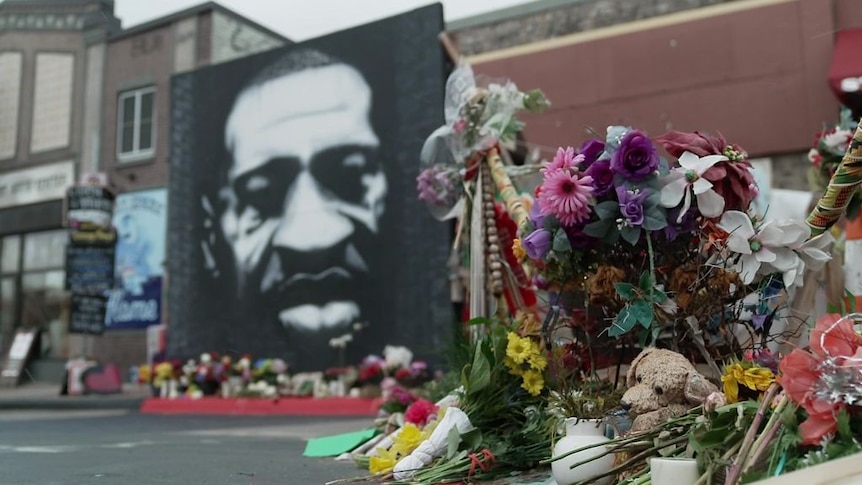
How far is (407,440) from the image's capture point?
3.97 m

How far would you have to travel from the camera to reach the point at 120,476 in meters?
4.40

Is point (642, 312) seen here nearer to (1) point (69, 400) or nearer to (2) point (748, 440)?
(2) point (748, 440)

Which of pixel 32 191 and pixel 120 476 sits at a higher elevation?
pixel 32 191

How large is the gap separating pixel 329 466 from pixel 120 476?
3.86ft

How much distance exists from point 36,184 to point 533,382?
755 inches

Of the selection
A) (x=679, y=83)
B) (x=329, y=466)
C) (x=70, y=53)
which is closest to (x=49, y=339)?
(x=70, y=53)

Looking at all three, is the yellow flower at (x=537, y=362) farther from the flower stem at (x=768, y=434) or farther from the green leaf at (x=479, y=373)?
the flower stem at (x=768, y=434)

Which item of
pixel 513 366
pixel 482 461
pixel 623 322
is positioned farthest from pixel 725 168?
pixel 482 461

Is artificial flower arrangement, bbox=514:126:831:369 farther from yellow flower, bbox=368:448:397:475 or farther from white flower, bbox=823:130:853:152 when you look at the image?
white flower, bbox=823:130:853:152

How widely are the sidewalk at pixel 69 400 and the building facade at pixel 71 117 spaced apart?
1.84 m

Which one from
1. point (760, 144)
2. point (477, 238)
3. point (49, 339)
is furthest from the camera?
point (49, 339)

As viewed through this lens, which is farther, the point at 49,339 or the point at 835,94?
the point at 49,339

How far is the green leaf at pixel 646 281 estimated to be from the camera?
337 cm

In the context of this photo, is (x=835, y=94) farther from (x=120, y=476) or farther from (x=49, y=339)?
(x=49, y=339)
